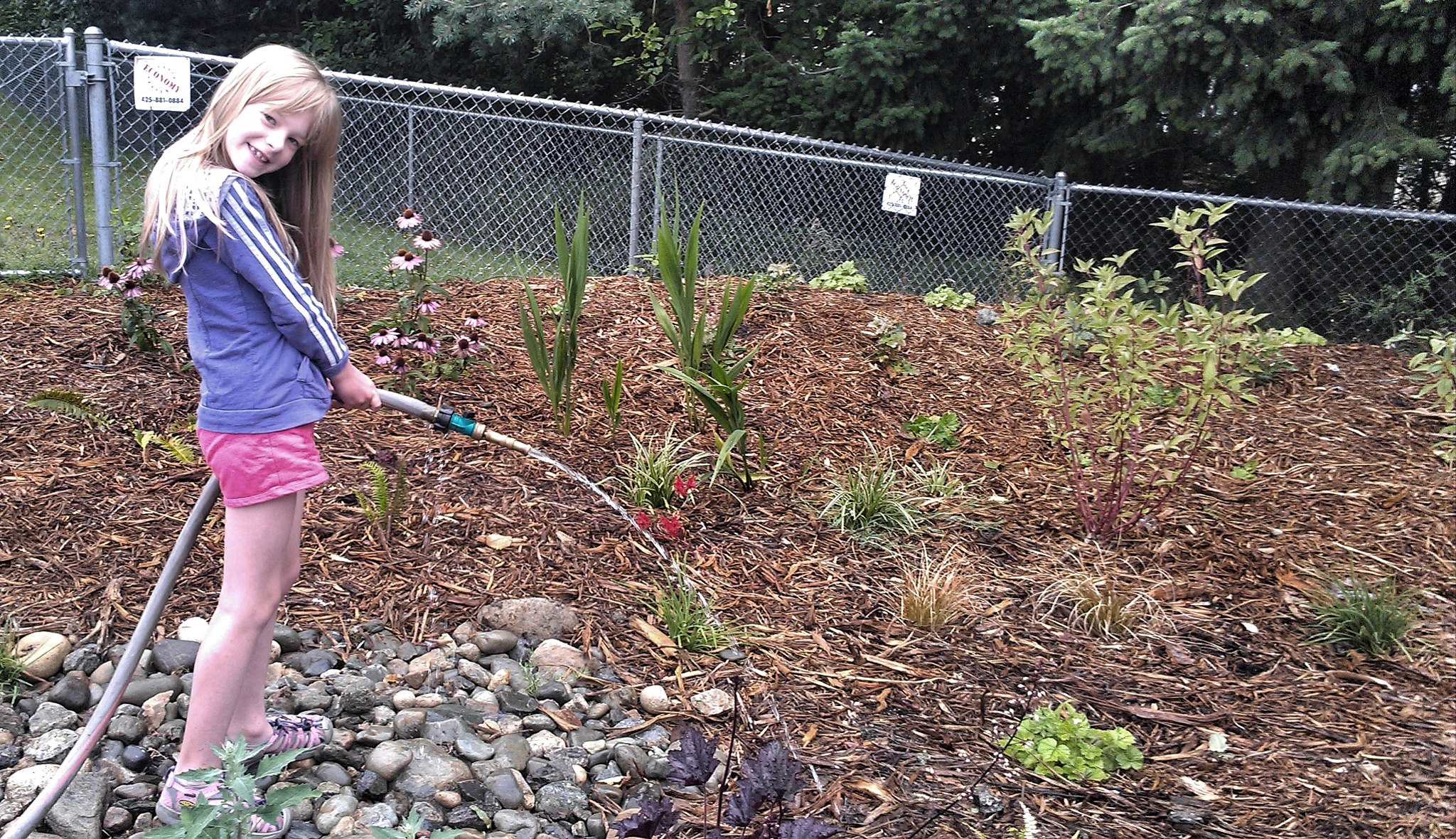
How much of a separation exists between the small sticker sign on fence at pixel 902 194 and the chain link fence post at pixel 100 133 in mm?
4317

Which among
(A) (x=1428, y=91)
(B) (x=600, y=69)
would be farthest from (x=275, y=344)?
(B) (x=600, y=69)

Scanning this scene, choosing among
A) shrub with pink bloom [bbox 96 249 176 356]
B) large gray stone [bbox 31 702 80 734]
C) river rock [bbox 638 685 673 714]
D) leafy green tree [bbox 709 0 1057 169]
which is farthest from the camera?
leafy green tree [bbox 709 0 1057 169]

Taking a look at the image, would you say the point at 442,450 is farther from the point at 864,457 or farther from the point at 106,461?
the point at 864,457

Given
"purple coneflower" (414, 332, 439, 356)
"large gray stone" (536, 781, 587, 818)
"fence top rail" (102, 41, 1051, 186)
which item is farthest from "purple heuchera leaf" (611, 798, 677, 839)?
"fence top rail" (102, 41, 1051, 186)

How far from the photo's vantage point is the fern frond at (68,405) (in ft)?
11.8

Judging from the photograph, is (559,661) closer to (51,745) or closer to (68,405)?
(51,745)

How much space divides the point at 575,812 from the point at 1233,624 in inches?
85.3

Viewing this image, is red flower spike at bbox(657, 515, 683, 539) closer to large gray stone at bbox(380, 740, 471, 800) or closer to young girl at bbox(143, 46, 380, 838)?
large gray stone at bbox(380, 740, 471, 800)

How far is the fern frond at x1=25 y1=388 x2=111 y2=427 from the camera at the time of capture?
3.60 m

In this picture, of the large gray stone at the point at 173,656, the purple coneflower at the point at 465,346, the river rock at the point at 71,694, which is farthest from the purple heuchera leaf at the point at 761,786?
the purple coneflower at the point at 465,346

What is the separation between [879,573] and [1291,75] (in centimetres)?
442

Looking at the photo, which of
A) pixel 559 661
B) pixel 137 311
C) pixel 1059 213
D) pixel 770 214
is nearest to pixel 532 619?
pixel 559 661

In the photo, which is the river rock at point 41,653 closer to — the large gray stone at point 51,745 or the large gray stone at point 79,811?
the large gray stone at point 51,745

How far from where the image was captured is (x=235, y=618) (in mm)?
2041
